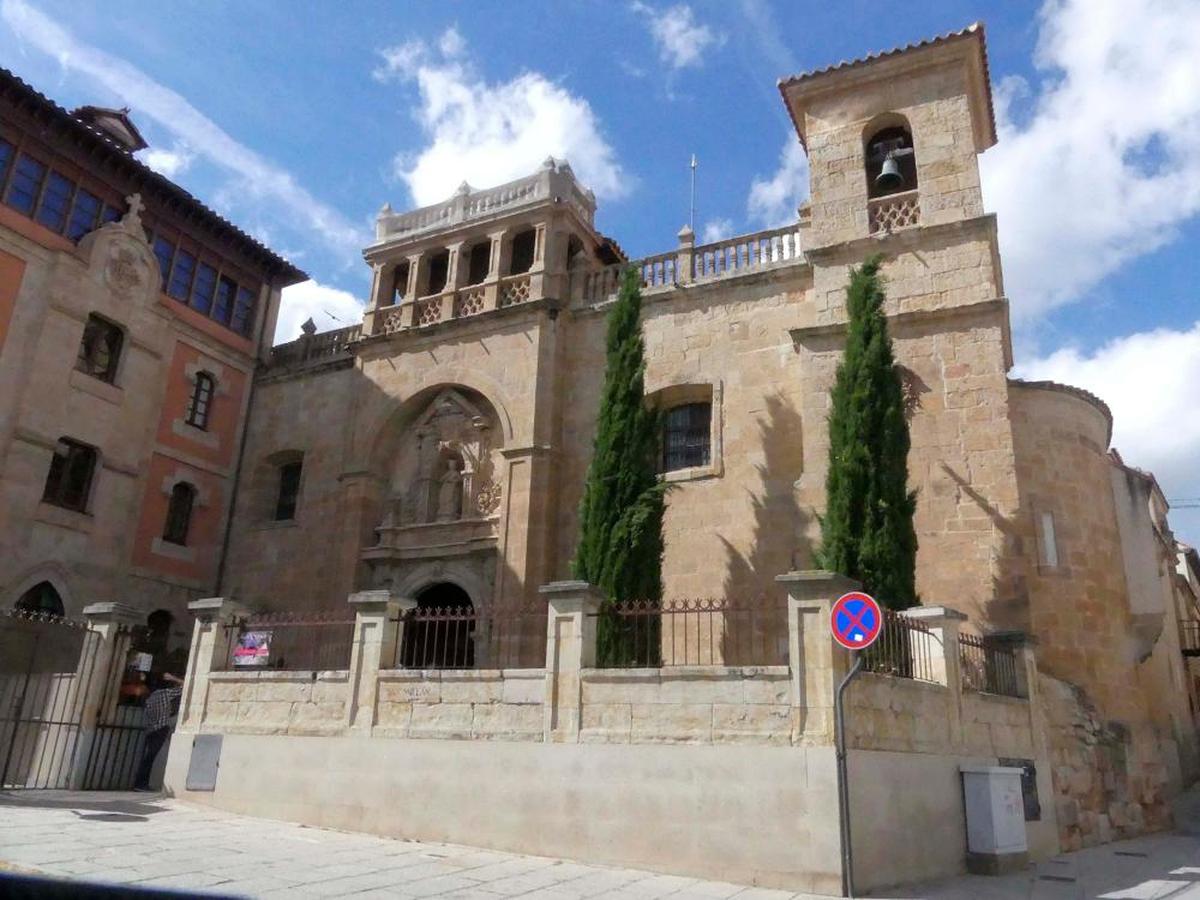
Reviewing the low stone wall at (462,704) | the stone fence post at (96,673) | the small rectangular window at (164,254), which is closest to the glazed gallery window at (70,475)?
the small rectangular window at (164,254)

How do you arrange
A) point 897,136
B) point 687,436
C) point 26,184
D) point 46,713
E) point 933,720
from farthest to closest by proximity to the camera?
point 26,184
point 687,436
point 897,136
point 46,713
point 933,720

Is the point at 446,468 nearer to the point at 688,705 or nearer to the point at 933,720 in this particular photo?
the point at 688,705

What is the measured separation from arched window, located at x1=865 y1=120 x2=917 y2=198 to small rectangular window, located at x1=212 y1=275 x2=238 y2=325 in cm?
1517

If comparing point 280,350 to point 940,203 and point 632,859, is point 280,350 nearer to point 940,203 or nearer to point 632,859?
point 940,203

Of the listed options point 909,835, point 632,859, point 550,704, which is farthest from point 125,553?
point 909,835

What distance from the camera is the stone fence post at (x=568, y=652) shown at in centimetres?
953

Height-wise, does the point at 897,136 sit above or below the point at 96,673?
above

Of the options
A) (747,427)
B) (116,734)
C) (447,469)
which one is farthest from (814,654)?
(447,469)

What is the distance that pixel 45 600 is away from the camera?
17.5 metres

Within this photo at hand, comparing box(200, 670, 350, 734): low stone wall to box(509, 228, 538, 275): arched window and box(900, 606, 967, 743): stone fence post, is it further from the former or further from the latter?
box(509, 228, 538, 275): arched window

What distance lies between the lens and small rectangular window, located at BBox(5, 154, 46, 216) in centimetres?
1750

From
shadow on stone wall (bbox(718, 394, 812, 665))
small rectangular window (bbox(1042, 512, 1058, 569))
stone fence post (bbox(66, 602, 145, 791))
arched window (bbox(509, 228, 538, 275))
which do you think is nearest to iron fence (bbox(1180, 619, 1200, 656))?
small rectangular window (bbox(1042, 512, 1058, 569))

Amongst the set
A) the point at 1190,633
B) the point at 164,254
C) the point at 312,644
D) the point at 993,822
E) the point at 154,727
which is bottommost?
the point at 993,822

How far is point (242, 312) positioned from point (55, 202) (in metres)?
4.95
